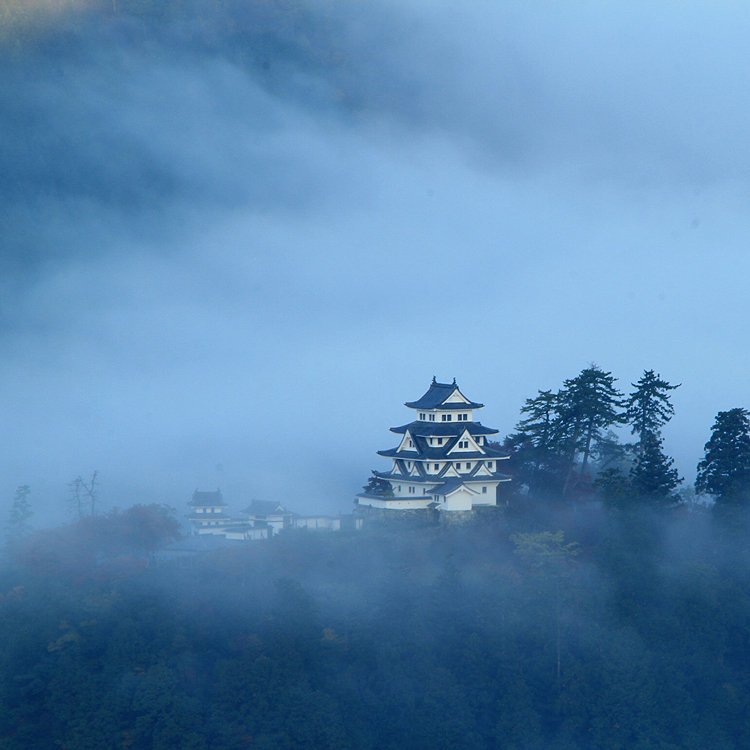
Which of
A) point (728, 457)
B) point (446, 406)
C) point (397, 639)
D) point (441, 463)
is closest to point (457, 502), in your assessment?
point (441, 463)

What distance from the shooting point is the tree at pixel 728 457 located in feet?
90.1

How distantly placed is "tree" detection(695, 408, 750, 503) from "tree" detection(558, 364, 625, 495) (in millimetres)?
2672

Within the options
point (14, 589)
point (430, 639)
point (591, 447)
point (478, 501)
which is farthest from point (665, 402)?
point (14, 589)

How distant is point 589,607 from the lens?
2484 cm

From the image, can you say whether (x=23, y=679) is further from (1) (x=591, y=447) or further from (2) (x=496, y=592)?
(1) (x=591, y=447)

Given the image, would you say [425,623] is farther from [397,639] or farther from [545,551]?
[545,551]

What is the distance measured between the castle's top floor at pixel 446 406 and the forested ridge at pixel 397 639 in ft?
10.5

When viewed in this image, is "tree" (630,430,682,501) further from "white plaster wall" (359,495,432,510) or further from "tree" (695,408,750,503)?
"white plaster wall" (359,495,432,510)

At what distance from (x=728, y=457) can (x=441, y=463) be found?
7.89 metres

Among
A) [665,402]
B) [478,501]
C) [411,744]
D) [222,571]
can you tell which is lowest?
[411,744]

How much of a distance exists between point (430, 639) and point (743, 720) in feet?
25.0

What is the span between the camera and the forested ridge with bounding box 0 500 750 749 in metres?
21.9

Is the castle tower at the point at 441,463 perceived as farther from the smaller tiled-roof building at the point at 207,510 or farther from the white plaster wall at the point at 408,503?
the smaller tiled-roof building at the point at 207,510

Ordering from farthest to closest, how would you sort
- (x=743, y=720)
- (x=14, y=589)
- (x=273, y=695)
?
(x=14, y=589) → (x=743, y=720) → (x=273, y=695)
